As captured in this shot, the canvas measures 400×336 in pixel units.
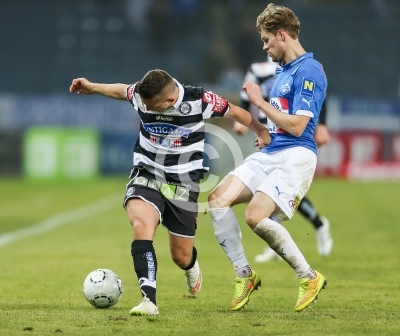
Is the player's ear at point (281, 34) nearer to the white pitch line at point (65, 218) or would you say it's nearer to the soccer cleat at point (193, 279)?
the soccer cleat at point (193, 279)

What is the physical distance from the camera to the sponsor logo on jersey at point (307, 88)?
638 cm

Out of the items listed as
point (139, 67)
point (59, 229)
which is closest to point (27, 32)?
point (139, 67)

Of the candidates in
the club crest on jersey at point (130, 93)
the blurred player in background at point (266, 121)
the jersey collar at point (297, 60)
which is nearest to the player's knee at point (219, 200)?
the club crest on jersey at point (130, 93)

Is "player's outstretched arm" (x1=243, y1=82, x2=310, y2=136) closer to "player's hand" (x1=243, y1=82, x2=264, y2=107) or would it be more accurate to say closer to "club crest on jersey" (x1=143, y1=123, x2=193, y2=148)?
"player's hand" (x1=243, y1=82, x2=264, y2=107)

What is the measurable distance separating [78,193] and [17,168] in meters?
4.35

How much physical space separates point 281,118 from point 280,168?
45 cm

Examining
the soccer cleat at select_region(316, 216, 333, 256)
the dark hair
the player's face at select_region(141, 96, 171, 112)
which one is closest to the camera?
the dark hair

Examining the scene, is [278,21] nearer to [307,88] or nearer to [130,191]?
[307,88]

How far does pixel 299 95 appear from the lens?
6391mm

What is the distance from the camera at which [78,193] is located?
20.3 m

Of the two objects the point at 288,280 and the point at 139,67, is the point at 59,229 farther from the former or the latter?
the point at 139,67

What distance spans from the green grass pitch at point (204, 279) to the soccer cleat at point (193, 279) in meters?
0.11

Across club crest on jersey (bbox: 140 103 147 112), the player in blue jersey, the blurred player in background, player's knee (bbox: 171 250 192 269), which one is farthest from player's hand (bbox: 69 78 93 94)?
the blurred player in background

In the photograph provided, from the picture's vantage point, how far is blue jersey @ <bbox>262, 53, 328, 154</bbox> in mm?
6383
